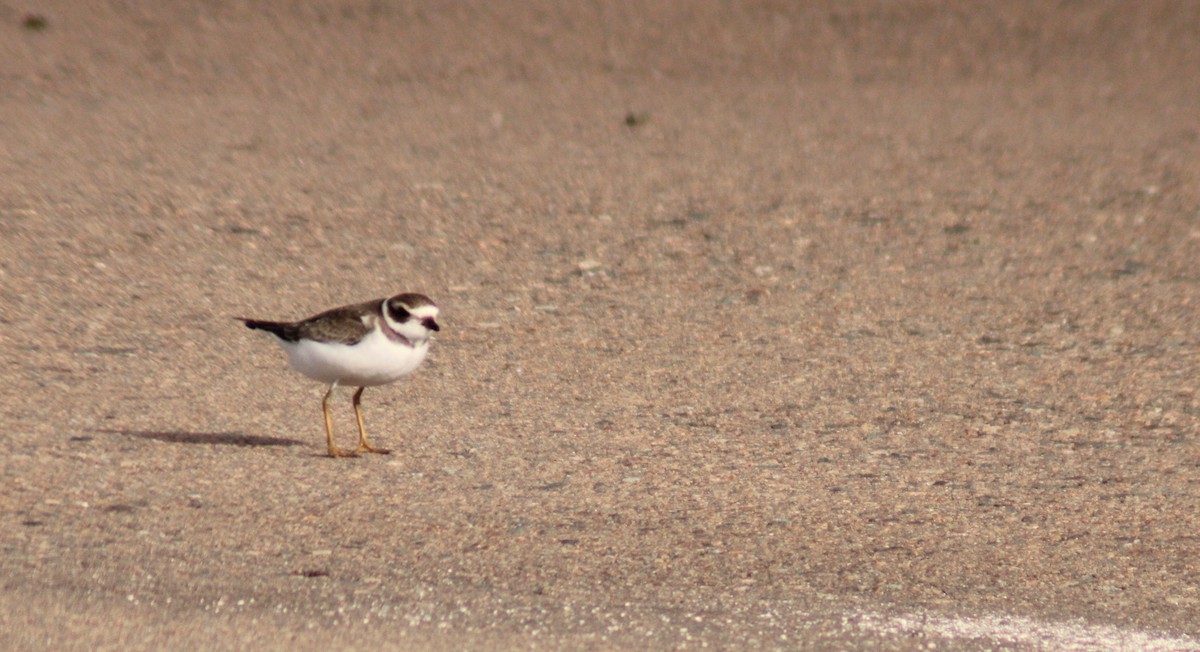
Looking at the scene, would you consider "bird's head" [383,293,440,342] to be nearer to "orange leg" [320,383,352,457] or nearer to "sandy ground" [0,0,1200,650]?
"orange leg" [320,383,352,457]

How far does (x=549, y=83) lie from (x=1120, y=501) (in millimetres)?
9561

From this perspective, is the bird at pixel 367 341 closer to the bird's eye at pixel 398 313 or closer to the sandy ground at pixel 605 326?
the bird's eye at pixel 398 313

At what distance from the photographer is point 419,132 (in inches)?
507

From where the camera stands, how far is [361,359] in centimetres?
600

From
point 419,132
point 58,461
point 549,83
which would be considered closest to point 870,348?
point 58,461

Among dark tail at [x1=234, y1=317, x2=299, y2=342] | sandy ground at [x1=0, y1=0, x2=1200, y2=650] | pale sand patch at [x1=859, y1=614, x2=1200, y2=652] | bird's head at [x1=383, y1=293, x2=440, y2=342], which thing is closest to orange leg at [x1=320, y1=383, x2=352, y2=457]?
sandy ground at [x1=0, y1=0, x2=1200, y2=650]

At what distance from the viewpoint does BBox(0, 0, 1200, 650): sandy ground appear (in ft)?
16.6

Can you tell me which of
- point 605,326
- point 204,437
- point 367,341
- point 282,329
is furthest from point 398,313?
point 605,326

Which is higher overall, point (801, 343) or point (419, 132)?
point (801, 343)

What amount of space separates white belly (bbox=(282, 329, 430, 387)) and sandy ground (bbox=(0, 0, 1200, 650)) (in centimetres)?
39

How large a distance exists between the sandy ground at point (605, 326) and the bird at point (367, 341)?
0.42 metres

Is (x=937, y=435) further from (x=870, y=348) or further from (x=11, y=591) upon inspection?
(x=11, y=591)

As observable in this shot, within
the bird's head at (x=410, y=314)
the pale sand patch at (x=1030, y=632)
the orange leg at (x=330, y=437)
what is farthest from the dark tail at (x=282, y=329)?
the pale sand patch at (x=1030, y=632)

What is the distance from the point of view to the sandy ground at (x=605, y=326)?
16.6 feet
